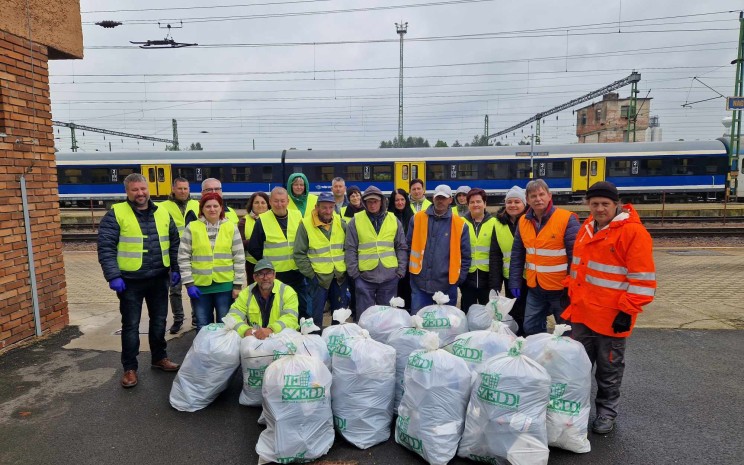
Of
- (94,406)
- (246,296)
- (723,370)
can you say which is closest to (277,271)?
(246,296)

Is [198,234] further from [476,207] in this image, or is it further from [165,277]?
[476,207]

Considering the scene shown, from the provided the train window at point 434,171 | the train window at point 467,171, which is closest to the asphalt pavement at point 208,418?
the train window at point 434,171

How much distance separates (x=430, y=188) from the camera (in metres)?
19.3

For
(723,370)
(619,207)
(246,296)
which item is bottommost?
(723,370)

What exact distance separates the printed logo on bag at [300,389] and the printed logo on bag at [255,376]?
2.20 feet

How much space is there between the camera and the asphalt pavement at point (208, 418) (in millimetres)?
2824

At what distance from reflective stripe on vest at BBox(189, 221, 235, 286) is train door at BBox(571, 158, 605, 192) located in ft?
59.6

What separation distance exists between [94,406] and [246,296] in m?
1.38

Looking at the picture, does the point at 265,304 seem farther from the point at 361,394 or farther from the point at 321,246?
the point at 361,394

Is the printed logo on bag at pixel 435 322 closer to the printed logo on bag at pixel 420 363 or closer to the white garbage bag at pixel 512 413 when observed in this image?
the printed logo on bag at pixel 420 363

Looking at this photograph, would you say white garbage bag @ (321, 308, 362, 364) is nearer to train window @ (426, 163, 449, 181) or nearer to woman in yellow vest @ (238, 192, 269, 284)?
woman in yellow vest @ (238, 192, 269, 284)

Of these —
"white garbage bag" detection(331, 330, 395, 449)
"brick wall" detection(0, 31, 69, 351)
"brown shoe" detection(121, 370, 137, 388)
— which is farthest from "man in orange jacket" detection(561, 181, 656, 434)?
"brick wall" detection(0, 31, 69, 351)

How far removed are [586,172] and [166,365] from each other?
745 inches

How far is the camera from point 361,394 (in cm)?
296
